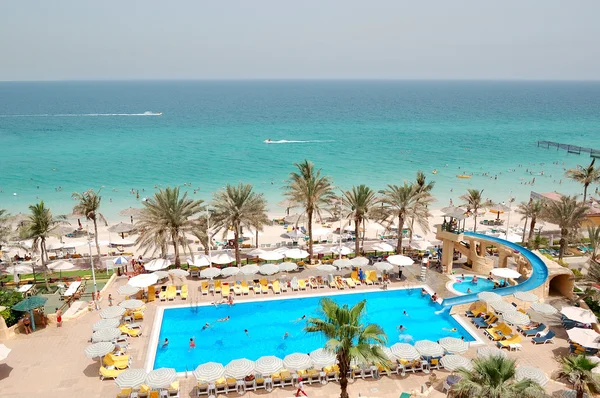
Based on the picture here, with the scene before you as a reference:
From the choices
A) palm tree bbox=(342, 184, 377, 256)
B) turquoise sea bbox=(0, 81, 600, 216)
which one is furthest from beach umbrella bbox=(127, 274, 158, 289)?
turquoise sea bbox=(0, 81, 600, 216)

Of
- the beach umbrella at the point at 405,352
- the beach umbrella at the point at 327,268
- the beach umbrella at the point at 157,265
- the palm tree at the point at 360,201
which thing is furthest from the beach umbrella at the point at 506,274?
the beach umbrella at the point at 157,265

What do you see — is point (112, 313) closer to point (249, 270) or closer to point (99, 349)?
point (99, 349)

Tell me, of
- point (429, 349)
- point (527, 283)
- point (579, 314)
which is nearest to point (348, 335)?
point (429, 349)

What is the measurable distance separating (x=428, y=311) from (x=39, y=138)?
102351mm

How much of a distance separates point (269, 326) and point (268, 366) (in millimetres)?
6169

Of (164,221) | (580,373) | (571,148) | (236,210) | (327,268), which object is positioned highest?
(236,210)

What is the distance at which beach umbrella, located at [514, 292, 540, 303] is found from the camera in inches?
950

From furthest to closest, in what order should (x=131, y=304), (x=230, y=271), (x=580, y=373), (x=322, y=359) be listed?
(x=230, y=271)
(x=131, y=304)
(x=322, y=359)
(x=580, y=373)

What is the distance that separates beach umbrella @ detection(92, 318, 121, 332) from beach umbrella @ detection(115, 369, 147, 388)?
4.38m

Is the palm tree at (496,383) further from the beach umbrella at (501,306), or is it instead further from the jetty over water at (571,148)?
the jetty over water at (571,148)

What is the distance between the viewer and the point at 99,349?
19.1m

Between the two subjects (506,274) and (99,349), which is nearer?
(99,349)

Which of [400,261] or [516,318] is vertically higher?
[400,261]

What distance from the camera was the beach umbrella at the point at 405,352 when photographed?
61.8ft
